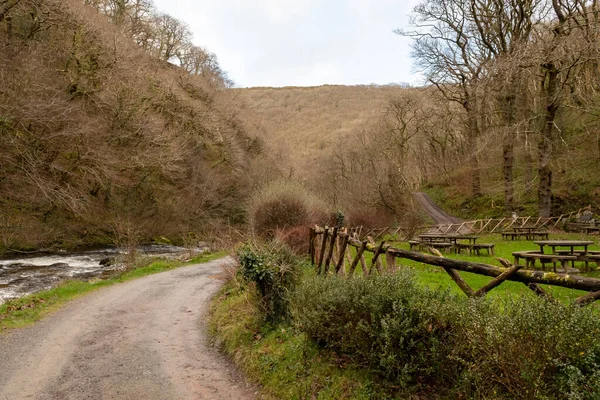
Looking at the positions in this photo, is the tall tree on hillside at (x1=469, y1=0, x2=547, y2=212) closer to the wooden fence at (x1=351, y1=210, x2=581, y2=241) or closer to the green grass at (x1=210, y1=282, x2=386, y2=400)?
the wooden fence at (x1=351, y1=210, x2=581, y2=241)

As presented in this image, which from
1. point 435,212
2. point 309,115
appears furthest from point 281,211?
point 309,115

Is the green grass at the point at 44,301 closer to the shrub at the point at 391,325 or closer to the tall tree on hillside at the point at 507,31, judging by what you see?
the shrub at the point at 391,325

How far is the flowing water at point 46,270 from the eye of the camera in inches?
615

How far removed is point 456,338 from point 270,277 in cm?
442

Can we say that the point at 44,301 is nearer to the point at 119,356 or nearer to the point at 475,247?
the point at 119,356

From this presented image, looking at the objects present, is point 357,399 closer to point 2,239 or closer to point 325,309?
point 325,309

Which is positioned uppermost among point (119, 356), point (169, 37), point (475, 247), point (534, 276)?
point (169, 37)

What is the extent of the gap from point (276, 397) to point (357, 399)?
150 cm

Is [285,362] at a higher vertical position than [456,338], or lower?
lower

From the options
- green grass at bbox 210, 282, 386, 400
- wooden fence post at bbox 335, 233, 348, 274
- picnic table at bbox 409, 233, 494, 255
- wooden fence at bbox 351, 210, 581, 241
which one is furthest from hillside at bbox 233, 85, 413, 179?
green grass at bbox 210, 282, 386, 400

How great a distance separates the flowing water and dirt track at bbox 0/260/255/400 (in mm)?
4762

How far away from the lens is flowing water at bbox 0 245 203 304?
1561cm

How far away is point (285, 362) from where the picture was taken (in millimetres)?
6477

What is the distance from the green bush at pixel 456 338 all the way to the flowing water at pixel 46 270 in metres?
12.8
